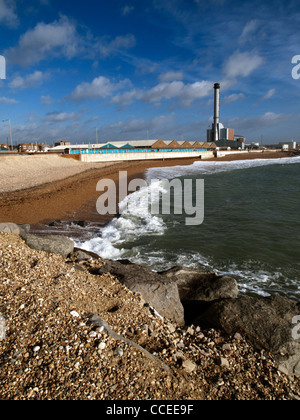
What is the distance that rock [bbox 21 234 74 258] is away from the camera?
583 cm

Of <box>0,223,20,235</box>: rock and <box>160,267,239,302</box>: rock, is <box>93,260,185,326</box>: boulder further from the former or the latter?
<box>0,223,20,235</box>: rock

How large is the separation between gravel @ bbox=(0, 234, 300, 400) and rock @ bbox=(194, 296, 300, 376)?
6.3 inches

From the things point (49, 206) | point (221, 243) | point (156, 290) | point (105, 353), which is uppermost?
point (49, 206)

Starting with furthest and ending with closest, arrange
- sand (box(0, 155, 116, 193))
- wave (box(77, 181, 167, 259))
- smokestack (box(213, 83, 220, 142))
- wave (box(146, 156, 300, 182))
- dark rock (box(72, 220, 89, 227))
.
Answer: smokestack (box(213, 83, 220, 142)) → wave (box(146, 156, 300, 182)) → sand (box(0, 155, 116, 193)) → dark rock (box(72, 220, 89, 227)) → wave (box(77, 181, 167, 259))

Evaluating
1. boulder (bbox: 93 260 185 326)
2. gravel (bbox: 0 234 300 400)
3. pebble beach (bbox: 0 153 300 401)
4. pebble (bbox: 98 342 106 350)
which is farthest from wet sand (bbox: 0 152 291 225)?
pebble (bbox: 98 342 106 350)

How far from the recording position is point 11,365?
Result: 2520mm

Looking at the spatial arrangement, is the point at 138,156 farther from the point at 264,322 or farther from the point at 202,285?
the point at 264,322

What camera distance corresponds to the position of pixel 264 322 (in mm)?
4070

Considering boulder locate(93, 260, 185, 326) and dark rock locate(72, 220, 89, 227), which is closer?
boulder locate(93, 260, 185, 326)

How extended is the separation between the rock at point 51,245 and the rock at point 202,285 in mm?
2439

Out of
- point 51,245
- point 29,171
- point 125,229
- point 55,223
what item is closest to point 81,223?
point 55,223

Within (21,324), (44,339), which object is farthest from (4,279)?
(44,339)

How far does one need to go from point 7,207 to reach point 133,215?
6.13 metres

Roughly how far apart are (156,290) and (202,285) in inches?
51.8
